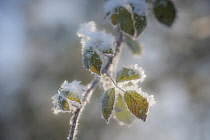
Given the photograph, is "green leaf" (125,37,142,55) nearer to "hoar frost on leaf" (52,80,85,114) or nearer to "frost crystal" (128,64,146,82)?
"frost crystal" (128,64,146,82)

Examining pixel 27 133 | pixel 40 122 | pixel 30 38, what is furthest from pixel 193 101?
pixel 30 38

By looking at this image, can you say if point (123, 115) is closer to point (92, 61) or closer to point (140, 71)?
point (140, 71)

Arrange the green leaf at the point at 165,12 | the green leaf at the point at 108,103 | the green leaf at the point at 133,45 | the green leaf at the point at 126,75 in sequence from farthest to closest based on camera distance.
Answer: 1. the green leaf at the point at 133,45
2. the green leaf at the point at 126,75
3. the green leaf at the point at 108,103
4. the green leaf at the point at 165,12

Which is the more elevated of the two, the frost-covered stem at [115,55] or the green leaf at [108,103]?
the frost-covered stem at [115,55]

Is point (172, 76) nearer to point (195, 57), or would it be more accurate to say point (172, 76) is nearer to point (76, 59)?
point (195, 57)

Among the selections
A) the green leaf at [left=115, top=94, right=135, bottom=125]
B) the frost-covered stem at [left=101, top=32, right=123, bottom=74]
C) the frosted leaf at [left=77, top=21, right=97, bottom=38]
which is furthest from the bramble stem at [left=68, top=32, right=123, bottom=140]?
the green leaf at [left=115, top=94, right=135, bottom=125]

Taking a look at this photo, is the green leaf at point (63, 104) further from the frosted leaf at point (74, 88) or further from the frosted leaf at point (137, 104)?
the frosted leaf at point (137, 104)

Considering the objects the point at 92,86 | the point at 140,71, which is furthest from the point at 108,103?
the point at 140,71

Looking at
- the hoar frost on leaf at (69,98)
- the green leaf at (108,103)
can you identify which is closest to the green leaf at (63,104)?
the hoar frost on leaf at (69,98)
